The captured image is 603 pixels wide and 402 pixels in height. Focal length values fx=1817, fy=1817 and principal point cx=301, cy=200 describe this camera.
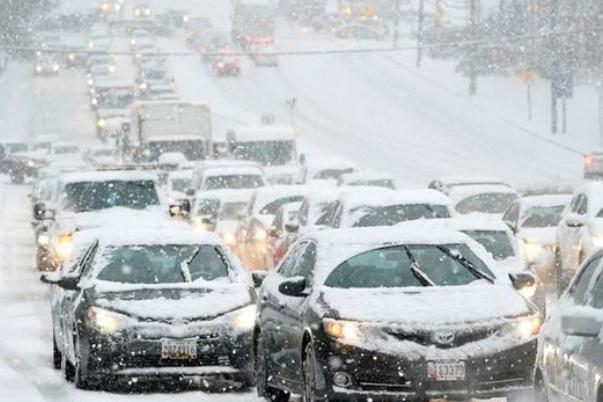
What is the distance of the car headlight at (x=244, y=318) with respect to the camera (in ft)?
50.9

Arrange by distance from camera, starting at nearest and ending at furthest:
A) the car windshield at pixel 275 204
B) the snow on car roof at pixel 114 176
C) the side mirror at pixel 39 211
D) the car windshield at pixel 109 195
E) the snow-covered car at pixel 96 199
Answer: the snow-covered car at pixel 96 199
the car windshield at pixel 109 195
the snow on car roof at pixel 114 176
the side mirror at pixel 39 211
the car windshield at pixel 275 204

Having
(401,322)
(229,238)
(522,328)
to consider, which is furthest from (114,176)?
(522,328)

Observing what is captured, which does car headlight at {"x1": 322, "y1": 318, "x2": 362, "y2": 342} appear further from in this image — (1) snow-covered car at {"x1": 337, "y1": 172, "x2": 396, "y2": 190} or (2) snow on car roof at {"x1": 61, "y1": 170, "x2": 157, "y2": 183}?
Answer: (1) snow-covered car at {"x1": 337, "y1": 172, "x2": 396, "y2": 190}

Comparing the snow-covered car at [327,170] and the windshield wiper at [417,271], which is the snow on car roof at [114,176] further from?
the snow-covered car at [327,170]

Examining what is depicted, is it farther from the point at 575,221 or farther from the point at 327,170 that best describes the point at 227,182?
the point at 575,221

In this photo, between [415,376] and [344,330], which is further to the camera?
[344,330]

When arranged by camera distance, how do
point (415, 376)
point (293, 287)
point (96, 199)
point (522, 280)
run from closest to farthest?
point (415, 376) → point (293, 287) → point (522, 280) → point (96, 199)

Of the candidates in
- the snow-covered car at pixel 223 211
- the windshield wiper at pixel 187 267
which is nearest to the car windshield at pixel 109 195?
the snow-covered car at pixel 223 211

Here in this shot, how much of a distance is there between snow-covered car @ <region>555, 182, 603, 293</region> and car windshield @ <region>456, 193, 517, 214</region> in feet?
28.8

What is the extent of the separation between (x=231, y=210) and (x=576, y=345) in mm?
26155

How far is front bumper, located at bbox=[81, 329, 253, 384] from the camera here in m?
15.3

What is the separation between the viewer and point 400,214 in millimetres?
23672

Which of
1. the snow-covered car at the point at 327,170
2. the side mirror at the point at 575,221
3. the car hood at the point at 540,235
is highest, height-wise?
the side mirror at the point at 575,221

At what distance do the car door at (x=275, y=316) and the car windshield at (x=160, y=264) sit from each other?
1.30 metres
